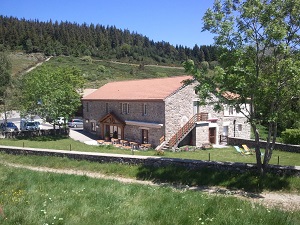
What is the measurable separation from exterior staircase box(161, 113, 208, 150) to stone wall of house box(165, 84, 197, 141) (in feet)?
1.89

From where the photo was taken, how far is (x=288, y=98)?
13.3 metres

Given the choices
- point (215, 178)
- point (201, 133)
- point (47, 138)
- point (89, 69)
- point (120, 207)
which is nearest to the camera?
point (120, 207)

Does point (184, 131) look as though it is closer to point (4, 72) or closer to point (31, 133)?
point (31, 133)

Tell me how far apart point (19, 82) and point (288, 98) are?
4012cm

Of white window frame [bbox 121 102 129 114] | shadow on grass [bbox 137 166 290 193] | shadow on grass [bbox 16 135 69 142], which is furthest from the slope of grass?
shadow on grass [bbox 137 166 290 193]

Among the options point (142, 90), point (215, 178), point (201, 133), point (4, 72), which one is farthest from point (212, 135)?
point (4, 72)

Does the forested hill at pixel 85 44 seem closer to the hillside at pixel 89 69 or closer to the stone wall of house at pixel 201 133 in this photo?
the hillside at pixel 89 69

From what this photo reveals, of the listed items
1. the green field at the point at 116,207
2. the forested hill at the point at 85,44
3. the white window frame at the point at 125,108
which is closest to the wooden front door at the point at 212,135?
the white window frame at the point at 125,108

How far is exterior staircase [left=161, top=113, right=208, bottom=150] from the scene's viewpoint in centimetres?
2820

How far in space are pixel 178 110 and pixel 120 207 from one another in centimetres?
2128

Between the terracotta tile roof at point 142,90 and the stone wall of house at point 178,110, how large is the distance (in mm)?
749

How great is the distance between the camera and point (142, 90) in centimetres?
3322

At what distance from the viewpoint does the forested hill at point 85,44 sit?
13125 centimetres

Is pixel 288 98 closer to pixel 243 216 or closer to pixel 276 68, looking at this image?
pixel 276 68
